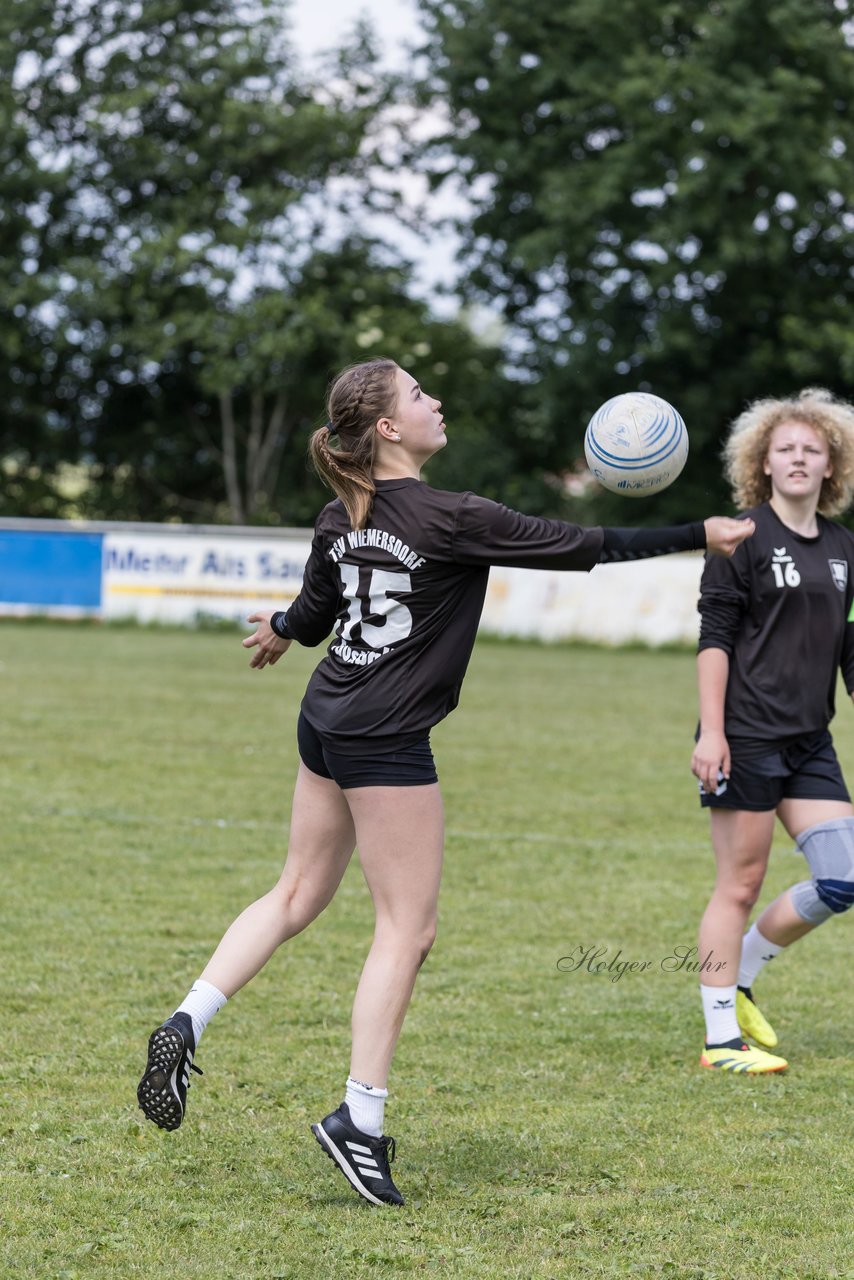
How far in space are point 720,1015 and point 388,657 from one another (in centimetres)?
212

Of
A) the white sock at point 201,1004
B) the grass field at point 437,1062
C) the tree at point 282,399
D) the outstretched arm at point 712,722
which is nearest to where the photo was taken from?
the grass field at point 437,1062

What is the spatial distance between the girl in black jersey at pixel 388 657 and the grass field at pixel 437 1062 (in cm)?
31

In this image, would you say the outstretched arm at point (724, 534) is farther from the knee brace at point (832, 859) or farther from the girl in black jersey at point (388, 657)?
the knee brace at point (832, 859)

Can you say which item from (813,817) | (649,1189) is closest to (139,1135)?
(649,1189)

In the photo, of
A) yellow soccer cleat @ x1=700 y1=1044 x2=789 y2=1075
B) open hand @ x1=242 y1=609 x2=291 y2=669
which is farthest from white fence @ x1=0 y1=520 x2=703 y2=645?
open hand @ x1=242 y1=609 x2=291 y2=669

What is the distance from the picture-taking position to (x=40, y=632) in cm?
2467

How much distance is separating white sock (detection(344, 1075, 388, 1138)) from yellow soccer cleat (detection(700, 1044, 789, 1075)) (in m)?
1.64

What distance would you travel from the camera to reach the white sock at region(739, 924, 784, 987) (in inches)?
218

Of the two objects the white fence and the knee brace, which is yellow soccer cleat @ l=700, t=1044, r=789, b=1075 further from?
the white fence

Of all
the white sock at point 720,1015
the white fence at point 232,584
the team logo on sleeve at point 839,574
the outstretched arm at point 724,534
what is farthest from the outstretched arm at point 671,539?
the white fence at point 232,584

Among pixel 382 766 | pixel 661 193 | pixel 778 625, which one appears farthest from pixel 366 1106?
pixel 661 193

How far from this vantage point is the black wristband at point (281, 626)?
14.5ft

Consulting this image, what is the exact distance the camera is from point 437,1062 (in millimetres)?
5059

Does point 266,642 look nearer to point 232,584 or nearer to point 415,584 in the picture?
point 415,584
